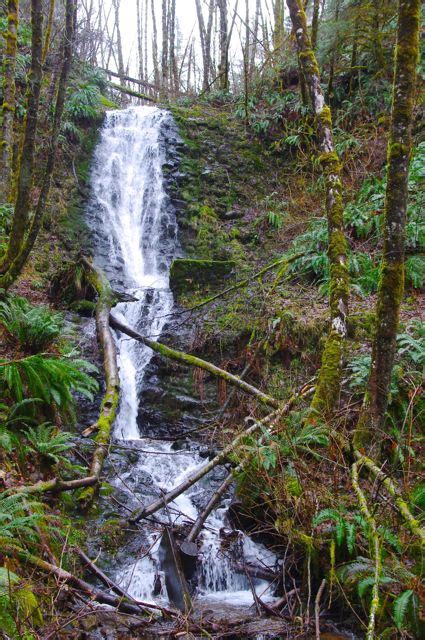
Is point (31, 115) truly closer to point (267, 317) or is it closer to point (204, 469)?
point (267, 317)

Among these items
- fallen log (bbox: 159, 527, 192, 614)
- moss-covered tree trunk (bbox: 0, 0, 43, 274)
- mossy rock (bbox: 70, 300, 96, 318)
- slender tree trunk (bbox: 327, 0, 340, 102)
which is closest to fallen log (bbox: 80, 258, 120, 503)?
mossy rock (bbox: 70, 300, 96, 318)

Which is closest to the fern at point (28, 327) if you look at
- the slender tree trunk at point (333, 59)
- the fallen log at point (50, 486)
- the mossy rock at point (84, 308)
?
the fallen log at point (50, 486)

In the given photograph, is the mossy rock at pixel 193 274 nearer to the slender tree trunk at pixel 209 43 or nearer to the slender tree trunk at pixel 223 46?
the slender tree trunk at pixel 223 46

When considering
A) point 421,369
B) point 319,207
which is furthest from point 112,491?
point 319,207

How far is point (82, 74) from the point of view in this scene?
15.6m

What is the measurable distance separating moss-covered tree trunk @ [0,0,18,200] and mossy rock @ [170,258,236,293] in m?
3.93

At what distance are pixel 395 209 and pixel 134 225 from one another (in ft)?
32.5

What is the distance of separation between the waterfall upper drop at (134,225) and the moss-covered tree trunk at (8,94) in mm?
2846

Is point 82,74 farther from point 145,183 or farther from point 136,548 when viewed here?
point 136,548

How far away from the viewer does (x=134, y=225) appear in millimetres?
13055

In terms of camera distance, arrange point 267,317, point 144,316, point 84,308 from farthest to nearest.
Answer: point 144,316 < point 84,308 < point 267,317

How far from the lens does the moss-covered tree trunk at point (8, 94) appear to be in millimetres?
8312

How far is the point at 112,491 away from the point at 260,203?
31.2 feet

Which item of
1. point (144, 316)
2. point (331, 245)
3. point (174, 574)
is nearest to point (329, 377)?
point (331, 245)
